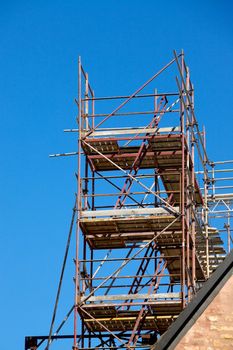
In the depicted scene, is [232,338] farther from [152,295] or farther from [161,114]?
[161,114]

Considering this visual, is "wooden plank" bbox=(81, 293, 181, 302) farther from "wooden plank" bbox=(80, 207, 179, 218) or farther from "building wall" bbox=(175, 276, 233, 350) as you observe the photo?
Answer: "building wall" bbox=(175, 276, 233, 350)

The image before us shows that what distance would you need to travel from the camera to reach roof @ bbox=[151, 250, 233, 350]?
26.5 m

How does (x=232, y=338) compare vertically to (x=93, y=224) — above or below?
below

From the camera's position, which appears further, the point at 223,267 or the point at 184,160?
the point at 184,160

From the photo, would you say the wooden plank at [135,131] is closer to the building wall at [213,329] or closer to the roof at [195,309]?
the roof at [195,309]

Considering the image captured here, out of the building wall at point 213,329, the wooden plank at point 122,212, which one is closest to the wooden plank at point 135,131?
the wooden plank at point 122,212

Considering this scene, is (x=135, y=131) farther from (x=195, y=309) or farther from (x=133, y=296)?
(x=195, y=309)

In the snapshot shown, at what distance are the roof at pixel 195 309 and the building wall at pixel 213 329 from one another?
9 cm

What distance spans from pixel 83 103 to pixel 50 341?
24.9ft

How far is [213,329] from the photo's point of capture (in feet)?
87.6

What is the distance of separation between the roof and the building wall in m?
0.09

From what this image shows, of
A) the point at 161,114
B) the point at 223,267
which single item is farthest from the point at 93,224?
the point at 223,267

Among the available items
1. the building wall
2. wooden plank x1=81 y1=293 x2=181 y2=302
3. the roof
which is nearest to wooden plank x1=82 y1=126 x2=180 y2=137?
wooden plank x1=81 y1=293 x2=181 y2=302

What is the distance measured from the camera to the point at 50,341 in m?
40.2
